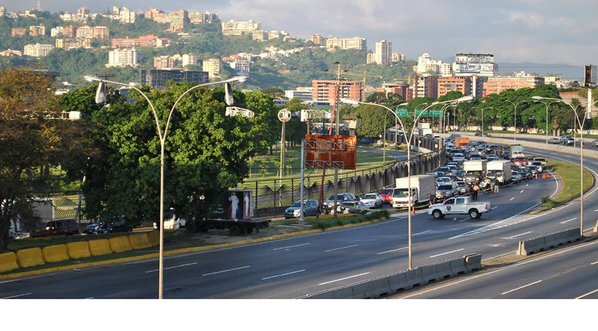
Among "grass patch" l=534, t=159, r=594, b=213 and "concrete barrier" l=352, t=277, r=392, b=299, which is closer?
"concrete barrier" l=352, t=277, r=392, b=299

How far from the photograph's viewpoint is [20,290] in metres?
48.1

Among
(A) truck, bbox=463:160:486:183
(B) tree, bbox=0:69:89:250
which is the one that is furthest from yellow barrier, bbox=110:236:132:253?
(A) truck, bbox=463:160:486:183

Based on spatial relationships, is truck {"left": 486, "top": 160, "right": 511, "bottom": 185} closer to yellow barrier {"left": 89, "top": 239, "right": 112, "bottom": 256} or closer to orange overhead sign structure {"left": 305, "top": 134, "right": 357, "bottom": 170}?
orange overhead sign structure {"left": 305, "top": 134, "right": 357, "bottom": 170}

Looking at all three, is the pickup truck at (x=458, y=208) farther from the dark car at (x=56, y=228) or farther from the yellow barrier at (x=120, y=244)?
the yellow barrier at (x=120, y=244)

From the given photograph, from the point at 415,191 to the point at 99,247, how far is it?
45.4 m

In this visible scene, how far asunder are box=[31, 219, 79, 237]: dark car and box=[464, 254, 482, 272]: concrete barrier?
33164 millimetres

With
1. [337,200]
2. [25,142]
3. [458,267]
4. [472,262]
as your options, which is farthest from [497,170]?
[25,142]

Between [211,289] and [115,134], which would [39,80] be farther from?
[211,289]

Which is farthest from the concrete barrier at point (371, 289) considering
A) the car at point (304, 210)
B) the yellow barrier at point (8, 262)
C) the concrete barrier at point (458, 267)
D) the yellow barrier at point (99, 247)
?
the car at point (304, 210)

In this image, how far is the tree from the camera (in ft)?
192

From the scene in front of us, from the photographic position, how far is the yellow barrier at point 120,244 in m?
60.8

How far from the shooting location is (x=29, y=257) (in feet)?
178

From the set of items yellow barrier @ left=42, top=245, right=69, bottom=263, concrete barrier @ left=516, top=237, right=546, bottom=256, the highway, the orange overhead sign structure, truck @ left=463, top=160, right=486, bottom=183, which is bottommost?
the highway
